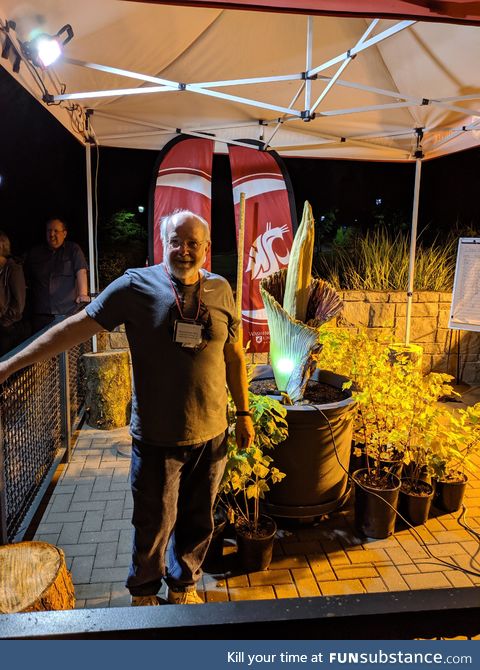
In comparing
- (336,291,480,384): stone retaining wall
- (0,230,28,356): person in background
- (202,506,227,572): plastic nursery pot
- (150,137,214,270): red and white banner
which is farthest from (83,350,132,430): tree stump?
(336,291,480,384): stone retaining wall

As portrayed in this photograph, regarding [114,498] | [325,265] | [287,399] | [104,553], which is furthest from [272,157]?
[104,553]

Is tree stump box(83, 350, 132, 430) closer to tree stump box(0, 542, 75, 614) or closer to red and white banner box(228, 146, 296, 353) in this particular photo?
red and white banner box(228, 146, 296, 353)

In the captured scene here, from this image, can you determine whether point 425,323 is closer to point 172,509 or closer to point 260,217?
point 260,217

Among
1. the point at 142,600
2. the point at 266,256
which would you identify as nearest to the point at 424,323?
the point at 266,256

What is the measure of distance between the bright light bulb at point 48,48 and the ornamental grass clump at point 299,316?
2.03 m

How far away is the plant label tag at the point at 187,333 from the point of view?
82.3 inches

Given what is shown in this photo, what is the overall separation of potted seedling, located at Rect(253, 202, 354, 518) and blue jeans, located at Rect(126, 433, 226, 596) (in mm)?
885

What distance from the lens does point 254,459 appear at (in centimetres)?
270

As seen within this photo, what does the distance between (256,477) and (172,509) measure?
2.00ft

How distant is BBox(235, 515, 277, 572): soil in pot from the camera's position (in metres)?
2.82

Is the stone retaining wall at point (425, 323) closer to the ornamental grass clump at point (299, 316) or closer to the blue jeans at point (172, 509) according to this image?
the ornamental grass clump at point (299, 316)

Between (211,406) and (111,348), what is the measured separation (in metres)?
4.03

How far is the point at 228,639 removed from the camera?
3.26ft
